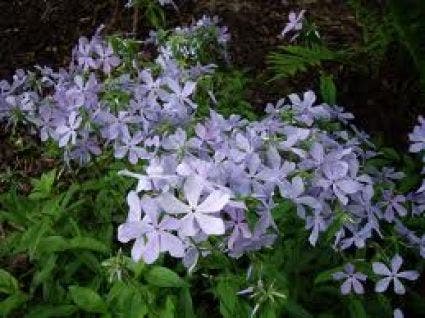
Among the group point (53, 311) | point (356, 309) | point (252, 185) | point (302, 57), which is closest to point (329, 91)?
point (302, 57)

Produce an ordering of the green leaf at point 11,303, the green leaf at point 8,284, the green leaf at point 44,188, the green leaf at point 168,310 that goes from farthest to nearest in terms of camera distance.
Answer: the green leaf at point 44,188 < the green leaf at point 8,284 < the green leaf at point 11,303 < the green leaf at point 168,310

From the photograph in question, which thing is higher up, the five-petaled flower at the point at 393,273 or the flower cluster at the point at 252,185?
the flower cluster at the point at 252,185

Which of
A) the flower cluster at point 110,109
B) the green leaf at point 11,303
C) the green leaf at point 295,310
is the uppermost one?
the flower cluster at point 110,109

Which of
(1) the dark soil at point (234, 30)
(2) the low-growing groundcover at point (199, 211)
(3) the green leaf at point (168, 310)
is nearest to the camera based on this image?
(2) the low-growing groundcover at point (199, 211)

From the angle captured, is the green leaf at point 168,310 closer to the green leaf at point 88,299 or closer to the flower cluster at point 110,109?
the green leaf at point 88,299

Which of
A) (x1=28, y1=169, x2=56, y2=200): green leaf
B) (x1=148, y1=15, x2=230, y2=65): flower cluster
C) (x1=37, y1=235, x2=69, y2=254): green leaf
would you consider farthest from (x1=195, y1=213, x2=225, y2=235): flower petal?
(x1=148, y1=15, x2=230, y2=65): flower cluster

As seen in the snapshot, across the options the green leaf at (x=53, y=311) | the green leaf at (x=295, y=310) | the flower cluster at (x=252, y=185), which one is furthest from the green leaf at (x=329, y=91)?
the green leaf at (x=53, y=311)

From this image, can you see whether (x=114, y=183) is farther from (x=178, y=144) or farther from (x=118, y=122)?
(x=178, y=144)

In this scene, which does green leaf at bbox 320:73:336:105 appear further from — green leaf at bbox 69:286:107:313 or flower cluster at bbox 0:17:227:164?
green leaf at bbox 69:286:107:313
